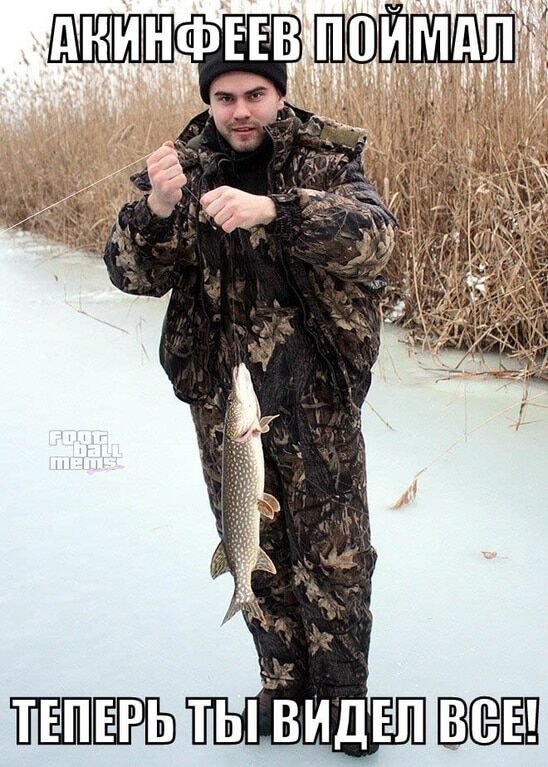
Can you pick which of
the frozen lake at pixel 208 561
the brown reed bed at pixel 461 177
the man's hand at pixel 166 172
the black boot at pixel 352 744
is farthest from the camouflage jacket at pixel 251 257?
the brown reed bed at pixel 461 177

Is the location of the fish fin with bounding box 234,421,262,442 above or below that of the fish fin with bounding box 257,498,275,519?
above

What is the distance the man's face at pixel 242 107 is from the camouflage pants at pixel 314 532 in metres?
0.46

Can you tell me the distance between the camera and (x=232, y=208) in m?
1.68

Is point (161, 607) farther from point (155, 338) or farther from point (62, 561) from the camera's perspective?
point (155, 338)

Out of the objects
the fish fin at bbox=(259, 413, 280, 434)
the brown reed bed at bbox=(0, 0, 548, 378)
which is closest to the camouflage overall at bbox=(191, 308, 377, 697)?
the fish fin at bbox=(259, 413, 280, 434)

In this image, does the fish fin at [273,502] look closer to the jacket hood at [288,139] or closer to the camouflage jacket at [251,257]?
the camouflage jacket at [251,257]

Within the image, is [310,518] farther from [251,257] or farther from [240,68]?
[240,68]

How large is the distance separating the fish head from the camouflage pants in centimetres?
36

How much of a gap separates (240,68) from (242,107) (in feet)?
0.25

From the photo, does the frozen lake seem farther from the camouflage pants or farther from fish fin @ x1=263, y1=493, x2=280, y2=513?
fish fin @ x1=263, y1=493, x2=280, y2=513

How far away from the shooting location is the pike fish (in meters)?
1.73

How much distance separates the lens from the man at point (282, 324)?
6.66 ft

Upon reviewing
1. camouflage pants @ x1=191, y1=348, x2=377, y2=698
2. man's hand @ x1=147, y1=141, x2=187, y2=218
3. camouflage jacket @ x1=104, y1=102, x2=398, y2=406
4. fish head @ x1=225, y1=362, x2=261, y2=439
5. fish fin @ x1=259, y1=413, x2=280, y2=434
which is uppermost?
man's hand @ x1=147, y1=141, x2=187, y2=218

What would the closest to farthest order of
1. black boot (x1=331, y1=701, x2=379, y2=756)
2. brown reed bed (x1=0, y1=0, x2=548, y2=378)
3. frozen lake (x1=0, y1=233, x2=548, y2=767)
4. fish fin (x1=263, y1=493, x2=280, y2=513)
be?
fish fin (x1=263, y1=493, x2=280, y2=513) → black boot (x1=331, y1=701, x2=379, y2=756) → frozen lake (x1=0, y1=233, x2=548, y2=767) → brown reed bed (x1=0, y1=0, x2=548, y2=378)
